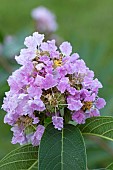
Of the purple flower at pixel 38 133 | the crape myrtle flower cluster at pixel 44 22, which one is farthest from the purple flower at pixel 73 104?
the crape myrtle flower cluster at pixel 44 22

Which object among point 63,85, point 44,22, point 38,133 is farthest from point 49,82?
point 44,22

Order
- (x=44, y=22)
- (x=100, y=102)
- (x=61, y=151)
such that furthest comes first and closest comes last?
(x=44, y=22) → (x=100, y=102) → (x=61, y=151)

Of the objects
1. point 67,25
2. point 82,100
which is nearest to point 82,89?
Result: point 82,100

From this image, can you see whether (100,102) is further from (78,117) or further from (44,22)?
(44,22)

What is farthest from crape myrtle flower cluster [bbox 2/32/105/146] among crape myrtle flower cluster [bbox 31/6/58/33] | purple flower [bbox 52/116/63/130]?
crape myrtle flower cluster [bbox 31/6/58/33]

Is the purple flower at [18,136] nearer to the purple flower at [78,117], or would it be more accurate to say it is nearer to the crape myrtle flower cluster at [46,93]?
the crape myrtle flower cluster at [46,93]

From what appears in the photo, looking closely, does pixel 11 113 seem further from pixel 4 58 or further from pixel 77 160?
pixel 4 58
